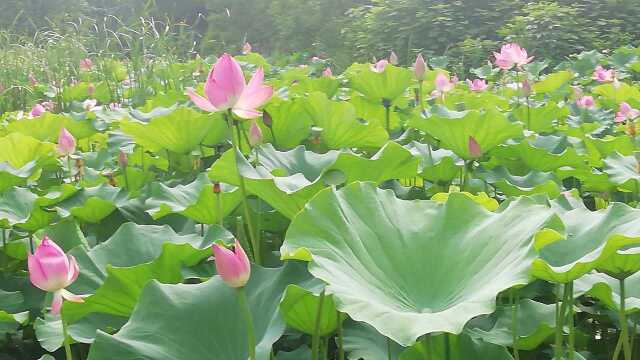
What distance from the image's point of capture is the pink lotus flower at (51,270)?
791mm

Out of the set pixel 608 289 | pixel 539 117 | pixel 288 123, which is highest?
pixel 608 289

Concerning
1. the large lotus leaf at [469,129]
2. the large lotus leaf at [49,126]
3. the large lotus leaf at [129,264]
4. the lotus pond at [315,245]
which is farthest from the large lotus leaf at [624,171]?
the large lotus leaf at [49,126]

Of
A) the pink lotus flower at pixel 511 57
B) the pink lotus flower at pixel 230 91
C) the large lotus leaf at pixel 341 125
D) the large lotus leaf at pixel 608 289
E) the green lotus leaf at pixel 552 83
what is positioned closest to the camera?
the large lotus leaf at pixel 608 289

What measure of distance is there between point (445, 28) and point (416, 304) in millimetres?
7460

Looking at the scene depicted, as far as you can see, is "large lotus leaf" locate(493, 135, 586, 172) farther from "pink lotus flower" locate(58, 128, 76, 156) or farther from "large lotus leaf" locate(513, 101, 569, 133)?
"pink lotus flower" locate(58, 128, 76, 156)

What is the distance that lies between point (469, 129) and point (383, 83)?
0.57 metres

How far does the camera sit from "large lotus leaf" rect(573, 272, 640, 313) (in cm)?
82

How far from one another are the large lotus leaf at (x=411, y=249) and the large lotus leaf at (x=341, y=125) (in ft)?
2.00

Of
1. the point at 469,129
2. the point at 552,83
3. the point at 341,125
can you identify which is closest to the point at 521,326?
the point at 469,129

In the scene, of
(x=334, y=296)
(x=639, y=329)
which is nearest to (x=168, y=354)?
(x=334, y=296)

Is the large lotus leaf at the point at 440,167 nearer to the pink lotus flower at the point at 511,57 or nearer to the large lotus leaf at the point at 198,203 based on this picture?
the large lotus leaf at the point at 198,203

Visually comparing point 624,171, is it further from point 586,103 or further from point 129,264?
point 586,103

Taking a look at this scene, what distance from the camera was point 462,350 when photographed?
2.65ft

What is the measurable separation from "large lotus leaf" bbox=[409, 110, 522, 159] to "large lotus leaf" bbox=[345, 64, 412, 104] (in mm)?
479
